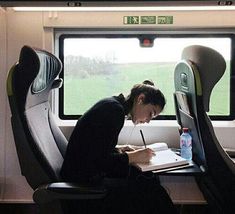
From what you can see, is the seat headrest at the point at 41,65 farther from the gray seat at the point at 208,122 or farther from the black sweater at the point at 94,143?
the gray seat at the point at 208,122

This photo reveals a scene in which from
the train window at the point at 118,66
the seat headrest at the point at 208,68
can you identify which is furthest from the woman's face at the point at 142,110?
the train window at the point at 118,66

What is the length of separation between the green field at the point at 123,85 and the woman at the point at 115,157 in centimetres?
86

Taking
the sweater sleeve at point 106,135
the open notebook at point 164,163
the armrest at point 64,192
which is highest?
the sweater sleeve at point 106,135

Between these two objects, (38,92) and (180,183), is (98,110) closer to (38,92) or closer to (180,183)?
(38,92)

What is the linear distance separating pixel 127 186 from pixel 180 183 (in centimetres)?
90

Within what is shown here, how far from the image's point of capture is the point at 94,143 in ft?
5.48

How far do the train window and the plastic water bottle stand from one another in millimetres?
688

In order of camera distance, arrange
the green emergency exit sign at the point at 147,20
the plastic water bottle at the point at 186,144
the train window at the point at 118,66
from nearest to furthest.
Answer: the plastic water bottle at the point at 186,144 → the green emergency exit sign at the point at 147,20 → the train window at the point at 118,66

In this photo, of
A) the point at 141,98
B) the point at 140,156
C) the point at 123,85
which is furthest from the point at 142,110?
the point at 123,85

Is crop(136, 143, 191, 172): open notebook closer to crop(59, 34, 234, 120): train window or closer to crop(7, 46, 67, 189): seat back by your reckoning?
crop(7, 46, 67, 189): seat back

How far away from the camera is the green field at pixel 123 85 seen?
9.12ft

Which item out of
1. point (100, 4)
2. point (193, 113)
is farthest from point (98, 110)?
point (100, 4)

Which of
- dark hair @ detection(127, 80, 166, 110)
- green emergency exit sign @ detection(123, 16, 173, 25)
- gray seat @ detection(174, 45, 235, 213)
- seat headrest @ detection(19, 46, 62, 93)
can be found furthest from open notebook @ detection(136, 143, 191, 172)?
green emergency exit sign @ detection(123, 16, 173, 25)

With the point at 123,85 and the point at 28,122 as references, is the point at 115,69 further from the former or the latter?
the point at 28,122
